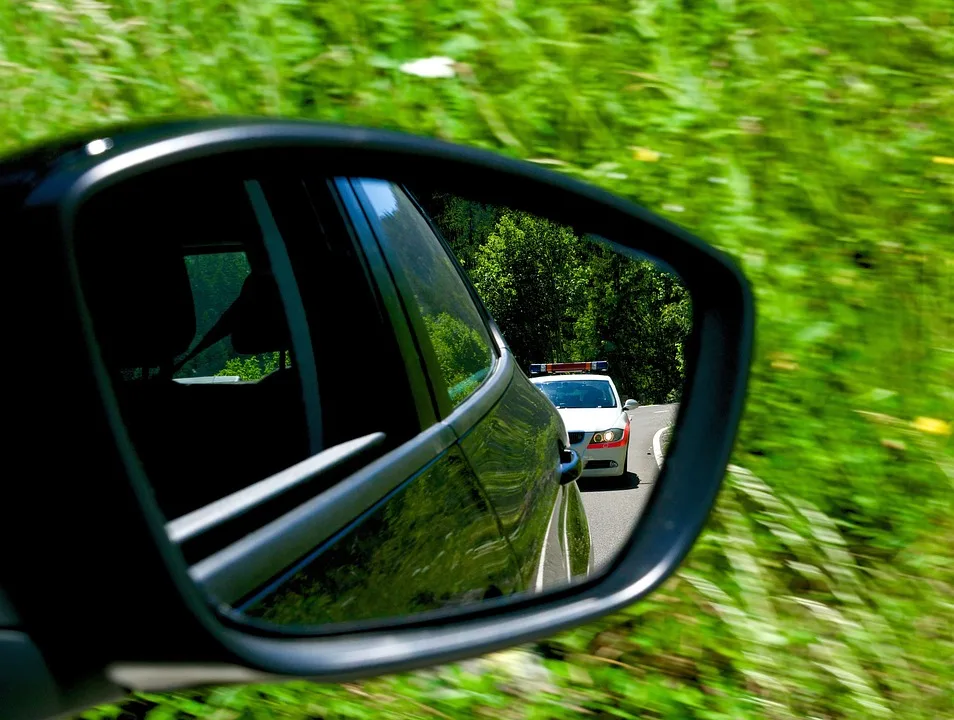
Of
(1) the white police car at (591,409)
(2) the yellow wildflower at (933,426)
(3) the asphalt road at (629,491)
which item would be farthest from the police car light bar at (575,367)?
(2) the yellow wildflower at (933,426)

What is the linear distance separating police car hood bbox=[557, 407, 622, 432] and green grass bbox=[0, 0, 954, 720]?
978mm

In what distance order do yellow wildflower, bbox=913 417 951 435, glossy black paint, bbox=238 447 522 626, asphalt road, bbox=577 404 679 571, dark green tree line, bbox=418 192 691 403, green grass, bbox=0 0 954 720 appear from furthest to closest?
yellow wildflower, bbox=913 417 951 435
green grass, bbox=0 0 954 720
dark green tree line, bbox=418 192 691 403
asphalt road, bbox=577 404 679 571
glossy black paint, bbox=238 447 522 626

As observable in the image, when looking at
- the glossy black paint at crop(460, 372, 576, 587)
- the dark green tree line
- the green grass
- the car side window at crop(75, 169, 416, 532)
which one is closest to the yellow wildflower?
the green grass

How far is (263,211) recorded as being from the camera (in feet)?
5.70

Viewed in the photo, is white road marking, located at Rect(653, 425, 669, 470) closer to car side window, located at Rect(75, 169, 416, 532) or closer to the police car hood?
Answer: the police car hood

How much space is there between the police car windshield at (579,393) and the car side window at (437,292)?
24 cm

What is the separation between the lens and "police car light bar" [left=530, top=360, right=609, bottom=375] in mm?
1781

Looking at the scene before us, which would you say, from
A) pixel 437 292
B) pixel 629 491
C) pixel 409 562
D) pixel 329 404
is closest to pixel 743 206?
pixel 437 292

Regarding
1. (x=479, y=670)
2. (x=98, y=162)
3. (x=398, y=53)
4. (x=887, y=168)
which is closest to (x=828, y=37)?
(x=887, y=168)

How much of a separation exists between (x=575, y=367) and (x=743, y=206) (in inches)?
66.6

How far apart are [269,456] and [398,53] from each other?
2.82 meters

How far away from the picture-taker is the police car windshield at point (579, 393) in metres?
1.75

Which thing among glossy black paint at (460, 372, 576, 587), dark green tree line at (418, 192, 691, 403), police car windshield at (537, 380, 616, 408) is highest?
dark green tree line at (418, 192, 691, 403)

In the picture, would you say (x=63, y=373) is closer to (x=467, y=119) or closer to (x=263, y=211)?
(x=263, y=211)
